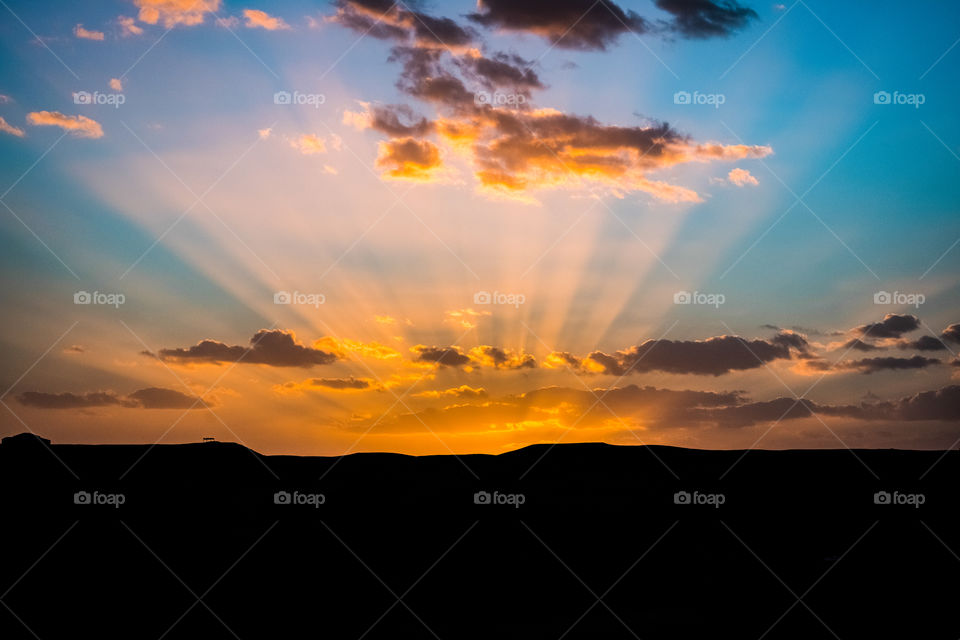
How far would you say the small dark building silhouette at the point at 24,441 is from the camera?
40.2 meters

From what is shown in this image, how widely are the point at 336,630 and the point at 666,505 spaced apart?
17.8 m

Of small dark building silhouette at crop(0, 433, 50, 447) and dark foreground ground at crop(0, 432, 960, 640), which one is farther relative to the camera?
small dark building silhouette at crop(0, 433, 50, 447)

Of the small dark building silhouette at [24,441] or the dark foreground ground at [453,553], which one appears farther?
the small dark building silhouette at [24,441]

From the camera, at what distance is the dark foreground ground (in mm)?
24062

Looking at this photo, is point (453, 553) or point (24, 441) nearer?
point (453, 553)

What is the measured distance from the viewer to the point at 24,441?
4047 centimetres

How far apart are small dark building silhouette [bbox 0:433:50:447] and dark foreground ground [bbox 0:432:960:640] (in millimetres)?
188

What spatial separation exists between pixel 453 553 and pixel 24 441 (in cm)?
2522

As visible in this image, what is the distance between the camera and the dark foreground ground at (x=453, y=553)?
947 inches

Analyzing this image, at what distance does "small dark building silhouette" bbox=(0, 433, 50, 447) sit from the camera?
40219 mm

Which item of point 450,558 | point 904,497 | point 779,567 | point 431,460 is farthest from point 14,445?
point 904,497

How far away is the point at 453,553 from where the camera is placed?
30.1 metres

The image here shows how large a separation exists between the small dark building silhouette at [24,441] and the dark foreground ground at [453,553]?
0.19 meters

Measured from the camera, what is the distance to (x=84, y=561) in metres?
27.6
